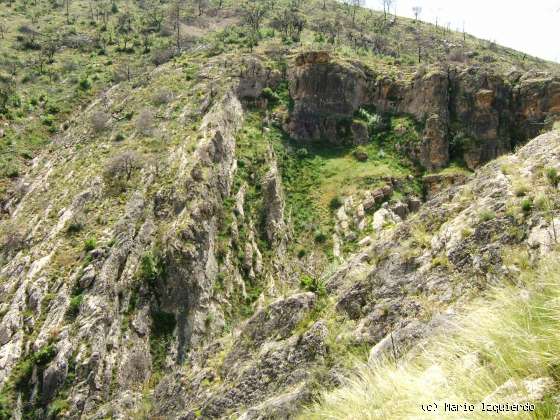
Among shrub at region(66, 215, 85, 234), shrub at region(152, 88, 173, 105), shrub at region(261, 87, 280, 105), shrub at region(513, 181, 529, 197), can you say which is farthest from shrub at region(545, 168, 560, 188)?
shrub at region(261, 87, 280, 105)

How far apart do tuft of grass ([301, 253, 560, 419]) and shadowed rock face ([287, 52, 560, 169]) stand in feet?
105

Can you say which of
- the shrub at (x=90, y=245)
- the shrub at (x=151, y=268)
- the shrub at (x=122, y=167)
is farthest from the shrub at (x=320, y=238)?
the shrub at (x=90, y=245)

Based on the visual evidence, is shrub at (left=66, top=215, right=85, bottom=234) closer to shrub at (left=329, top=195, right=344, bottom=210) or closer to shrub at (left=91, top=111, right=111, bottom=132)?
shrub at (left=91, top=111, right=111, bottom=132)

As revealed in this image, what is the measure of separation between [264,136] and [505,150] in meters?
20.2

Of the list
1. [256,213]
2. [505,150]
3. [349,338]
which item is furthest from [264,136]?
[349,338]

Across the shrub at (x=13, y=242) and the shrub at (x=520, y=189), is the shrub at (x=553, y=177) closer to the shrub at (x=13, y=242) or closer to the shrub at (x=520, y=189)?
the shrub at (x=520, y=189)

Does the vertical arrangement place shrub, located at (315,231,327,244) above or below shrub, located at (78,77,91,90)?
below

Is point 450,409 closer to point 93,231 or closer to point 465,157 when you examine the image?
point 93,231

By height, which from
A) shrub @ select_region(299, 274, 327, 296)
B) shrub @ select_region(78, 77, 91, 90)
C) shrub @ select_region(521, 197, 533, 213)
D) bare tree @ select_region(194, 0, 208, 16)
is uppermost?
bare tree @ select_region(194, 0, 208, 16)

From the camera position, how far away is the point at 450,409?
114 inches

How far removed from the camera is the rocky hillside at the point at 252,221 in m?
8.00

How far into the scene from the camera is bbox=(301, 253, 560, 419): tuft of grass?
2.81 m

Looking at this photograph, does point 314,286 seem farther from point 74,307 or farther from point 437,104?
point 437,104

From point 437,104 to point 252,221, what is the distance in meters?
21.3
